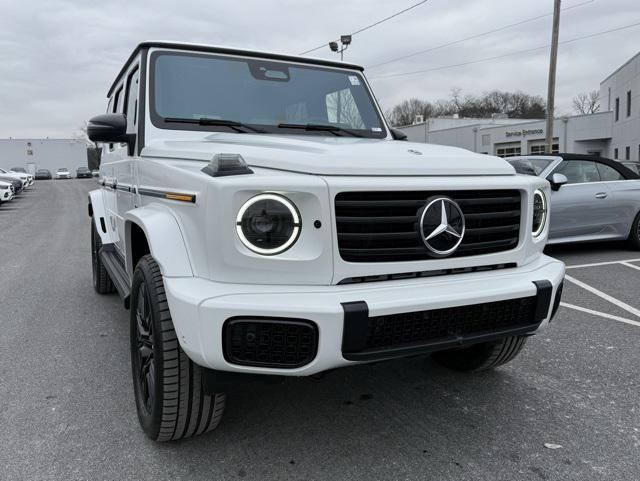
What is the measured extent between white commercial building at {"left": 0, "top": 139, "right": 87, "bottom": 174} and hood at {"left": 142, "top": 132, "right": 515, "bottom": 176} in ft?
250

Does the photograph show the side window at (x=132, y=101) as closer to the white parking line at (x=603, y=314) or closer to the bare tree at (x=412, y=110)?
the white parking line at (x=603, y=314)

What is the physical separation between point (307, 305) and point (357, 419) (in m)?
1.12

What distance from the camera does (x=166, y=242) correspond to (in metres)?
2.39

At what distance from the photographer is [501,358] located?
331 cm

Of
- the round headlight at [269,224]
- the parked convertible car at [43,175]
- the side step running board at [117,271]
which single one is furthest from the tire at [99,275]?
the parked convertible car at [43,175]

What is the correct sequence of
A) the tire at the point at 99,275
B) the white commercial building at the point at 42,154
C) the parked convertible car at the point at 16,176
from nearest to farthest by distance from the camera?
the tire at the point at 99,275 < the parked convertible car at the point at 16,176 < the white commercial building at the point at 42,154

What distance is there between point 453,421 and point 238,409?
3.78ft

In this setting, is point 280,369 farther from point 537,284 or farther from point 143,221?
point 537,284

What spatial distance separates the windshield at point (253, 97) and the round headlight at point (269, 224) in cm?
127

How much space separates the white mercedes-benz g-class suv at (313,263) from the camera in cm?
211

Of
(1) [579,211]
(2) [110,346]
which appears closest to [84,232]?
(2) [110,346]

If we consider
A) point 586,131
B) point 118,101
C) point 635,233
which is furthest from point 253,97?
point 586,131

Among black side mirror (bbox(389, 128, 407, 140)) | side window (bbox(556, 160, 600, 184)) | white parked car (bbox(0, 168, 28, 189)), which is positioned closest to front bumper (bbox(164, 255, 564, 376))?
black side mirror (bbox(389, 128, 407, 140))

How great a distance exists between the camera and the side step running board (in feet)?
10.9
